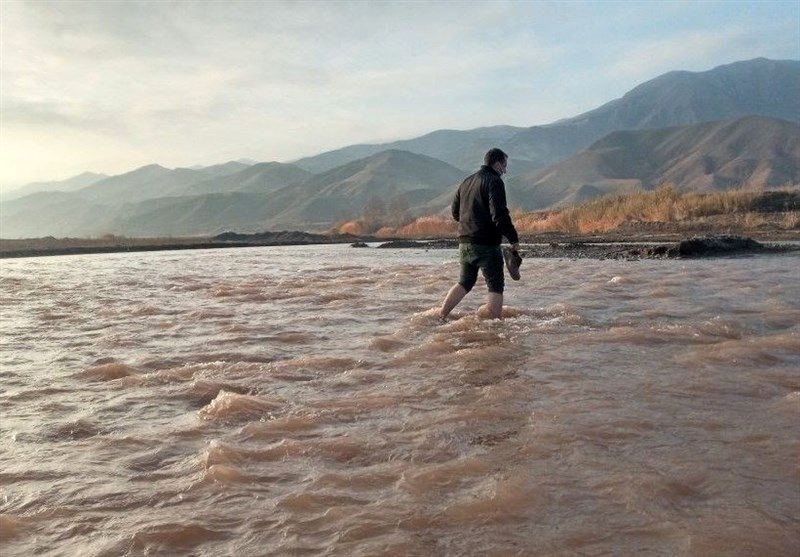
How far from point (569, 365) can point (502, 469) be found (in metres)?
2.23

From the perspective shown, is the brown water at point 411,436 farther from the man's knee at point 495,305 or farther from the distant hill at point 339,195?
the distant hill at point 339,195

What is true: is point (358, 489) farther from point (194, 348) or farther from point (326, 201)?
point (326, 201)

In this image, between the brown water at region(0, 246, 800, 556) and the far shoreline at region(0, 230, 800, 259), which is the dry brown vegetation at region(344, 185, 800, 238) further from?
the brown water at region(0, 246, 800, 556)

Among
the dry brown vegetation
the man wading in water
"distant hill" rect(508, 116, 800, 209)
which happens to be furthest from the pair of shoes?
"distant hill" rect(508, 116, 800, 209)

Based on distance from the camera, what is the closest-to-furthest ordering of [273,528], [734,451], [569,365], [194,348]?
[273,528]
[734,451]
[569,365]
[194,348]

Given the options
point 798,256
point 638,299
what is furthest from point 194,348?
point 798,256

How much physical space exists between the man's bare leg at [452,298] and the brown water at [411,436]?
0.78ft

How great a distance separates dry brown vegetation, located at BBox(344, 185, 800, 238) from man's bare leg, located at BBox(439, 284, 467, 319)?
20.3 metres

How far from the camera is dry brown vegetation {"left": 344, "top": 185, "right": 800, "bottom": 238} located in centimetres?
2473

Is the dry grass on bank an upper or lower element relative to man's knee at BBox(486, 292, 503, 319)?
upper

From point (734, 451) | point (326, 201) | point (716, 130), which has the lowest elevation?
point (734, 451)

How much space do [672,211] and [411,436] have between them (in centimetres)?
2657

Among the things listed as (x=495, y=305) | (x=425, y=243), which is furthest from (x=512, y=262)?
(x=425, y=243)

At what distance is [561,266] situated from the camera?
588 inches
